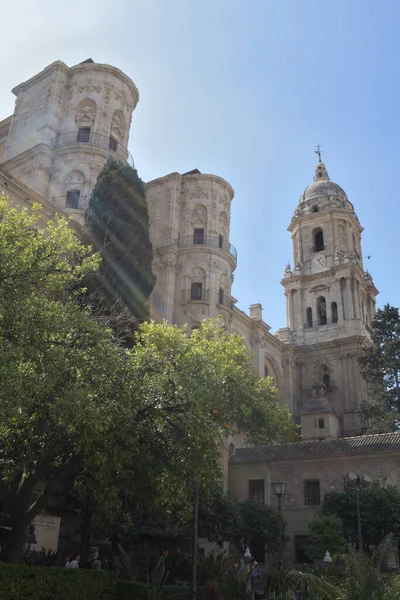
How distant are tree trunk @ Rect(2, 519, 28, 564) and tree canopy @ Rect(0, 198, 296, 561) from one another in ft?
0.08

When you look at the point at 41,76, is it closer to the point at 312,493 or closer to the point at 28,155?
the point at 28,155

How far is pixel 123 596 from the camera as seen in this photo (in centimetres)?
1118

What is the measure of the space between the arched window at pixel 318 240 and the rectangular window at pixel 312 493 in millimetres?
28317

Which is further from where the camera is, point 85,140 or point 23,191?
point 85,140

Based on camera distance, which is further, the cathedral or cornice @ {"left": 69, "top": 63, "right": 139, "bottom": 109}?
cornice @ {"left": 69, "top": 63, "right": 139, "bottom": 109}

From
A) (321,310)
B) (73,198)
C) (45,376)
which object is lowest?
(45,376)

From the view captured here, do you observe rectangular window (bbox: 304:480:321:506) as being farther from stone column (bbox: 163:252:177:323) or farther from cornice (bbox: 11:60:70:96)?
cornice (bbox: 11:60:70:96)

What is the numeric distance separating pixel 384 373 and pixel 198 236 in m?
14.4

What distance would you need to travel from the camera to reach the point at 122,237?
24703mm

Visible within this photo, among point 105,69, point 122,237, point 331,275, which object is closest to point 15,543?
point 122,237

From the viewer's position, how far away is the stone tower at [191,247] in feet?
104

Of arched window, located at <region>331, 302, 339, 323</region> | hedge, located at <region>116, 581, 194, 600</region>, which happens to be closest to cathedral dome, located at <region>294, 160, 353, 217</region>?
arched window, located at <region>331, 302, 339, 323</region>

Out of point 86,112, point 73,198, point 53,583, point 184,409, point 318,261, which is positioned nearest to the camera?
point 53,583

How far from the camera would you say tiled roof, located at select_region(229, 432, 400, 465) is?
2512 centimetres
